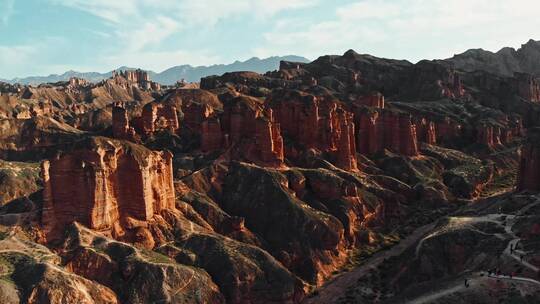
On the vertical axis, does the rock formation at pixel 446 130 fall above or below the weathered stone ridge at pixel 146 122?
below

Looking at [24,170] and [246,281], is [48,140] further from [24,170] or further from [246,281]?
[246,281]

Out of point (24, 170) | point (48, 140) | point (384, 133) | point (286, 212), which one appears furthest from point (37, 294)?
point (48, 140)

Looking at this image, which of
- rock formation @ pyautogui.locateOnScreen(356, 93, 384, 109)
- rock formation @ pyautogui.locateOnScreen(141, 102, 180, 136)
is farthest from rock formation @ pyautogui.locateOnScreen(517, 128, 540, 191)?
rock formation @ pyautogui.locateOnScreen(141, 102, 180, 136)

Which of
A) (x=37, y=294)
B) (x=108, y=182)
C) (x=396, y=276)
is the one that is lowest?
(x=396, y=276)

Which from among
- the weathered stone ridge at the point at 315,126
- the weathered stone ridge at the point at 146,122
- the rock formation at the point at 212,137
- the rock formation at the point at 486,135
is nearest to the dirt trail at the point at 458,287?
the weathered stone ridge at the point at 315,126

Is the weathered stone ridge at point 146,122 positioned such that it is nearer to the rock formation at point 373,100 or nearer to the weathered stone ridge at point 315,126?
the weathered stone ridge at point 315,126

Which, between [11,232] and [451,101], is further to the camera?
[451,101]

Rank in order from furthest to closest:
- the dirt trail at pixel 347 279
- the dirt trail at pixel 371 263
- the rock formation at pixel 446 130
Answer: the rock formation at pixel 446 130, the dirt trail at pixel 347 279, the dirt trail at pixel 371 263
